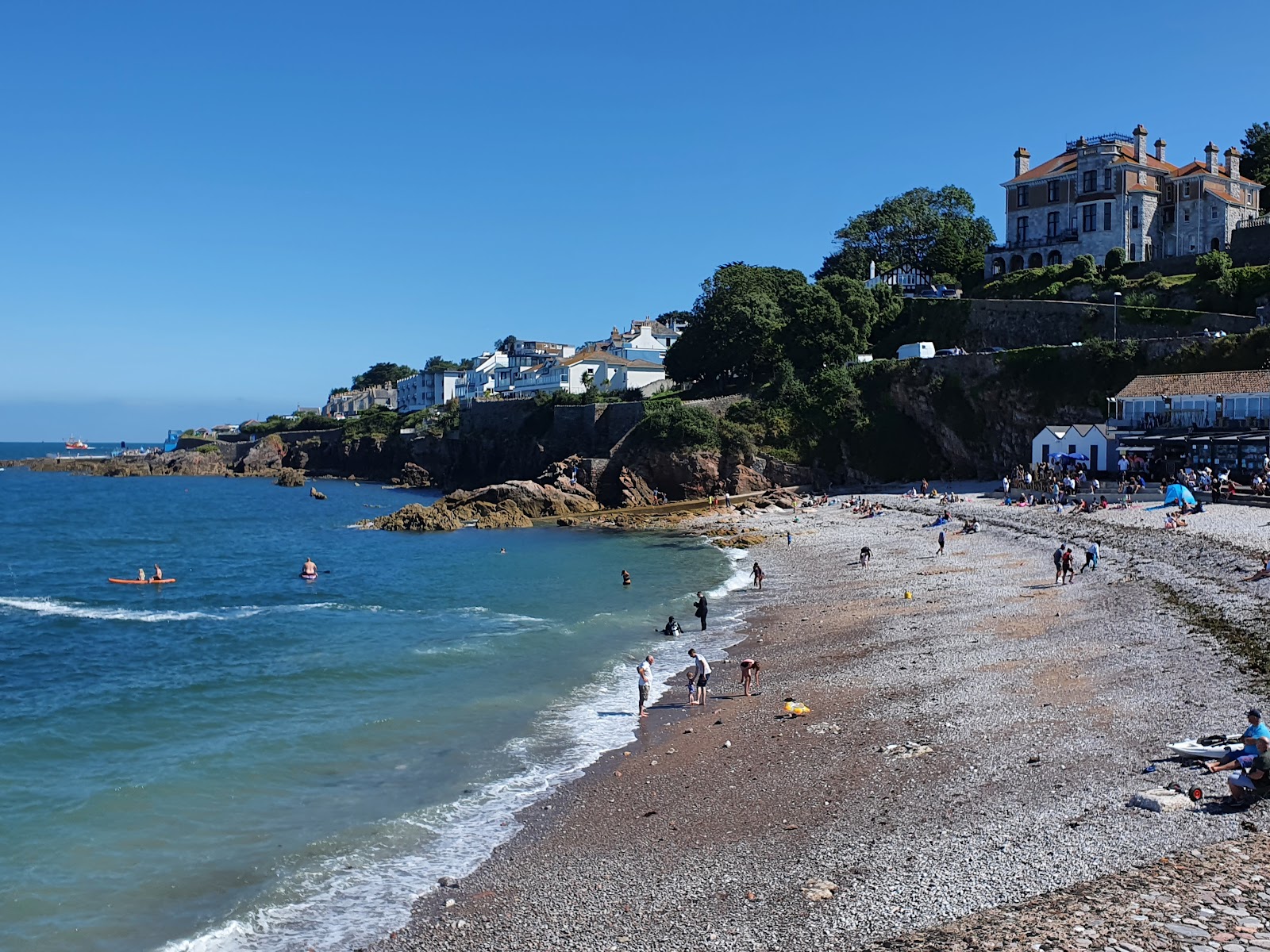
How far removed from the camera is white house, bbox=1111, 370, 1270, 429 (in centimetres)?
4153

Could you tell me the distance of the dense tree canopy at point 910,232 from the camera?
278 ft

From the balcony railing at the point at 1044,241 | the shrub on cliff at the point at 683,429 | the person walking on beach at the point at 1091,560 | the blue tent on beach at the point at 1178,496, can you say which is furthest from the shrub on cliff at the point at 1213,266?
the person walking on beach at the point at 1091,560

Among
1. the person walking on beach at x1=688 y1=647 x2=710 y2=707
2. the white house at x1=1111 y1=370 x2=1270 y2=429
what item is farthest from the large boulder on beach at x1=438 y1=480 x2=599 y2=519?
the person walking on beach at x1=688 y1=647 x2=710 y2=707

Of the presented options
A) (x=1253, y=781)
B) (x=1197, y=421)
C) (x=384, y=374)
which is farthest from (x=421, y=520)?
(x=384, y=374)

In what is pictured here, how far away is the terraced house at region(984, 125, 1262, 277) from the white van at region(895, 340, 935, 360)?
41.5 feet

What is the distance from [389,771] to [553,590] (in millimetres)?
18270

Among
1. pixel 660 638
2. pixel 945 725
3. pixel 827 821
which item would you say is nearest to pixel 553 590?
pixel 660 638

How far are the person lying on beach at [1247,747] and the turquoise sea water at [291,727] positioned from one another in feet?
33.6

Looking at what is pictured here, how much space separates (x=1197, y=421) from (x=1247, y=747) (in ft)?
122

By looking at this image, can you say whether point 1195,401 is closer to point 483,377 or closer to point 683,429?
point 683,429

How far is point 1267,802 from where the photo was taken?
10.9 meters

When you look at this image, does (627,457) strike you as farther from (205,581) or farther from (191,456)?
(191,456)

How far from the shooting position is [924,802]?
13.3 m

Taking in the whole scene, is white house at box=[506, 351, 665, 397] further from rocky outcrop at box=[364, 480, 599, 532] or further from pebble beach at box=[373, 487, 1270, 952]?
pebble beach at box=[373, 487, 1270, 952]
